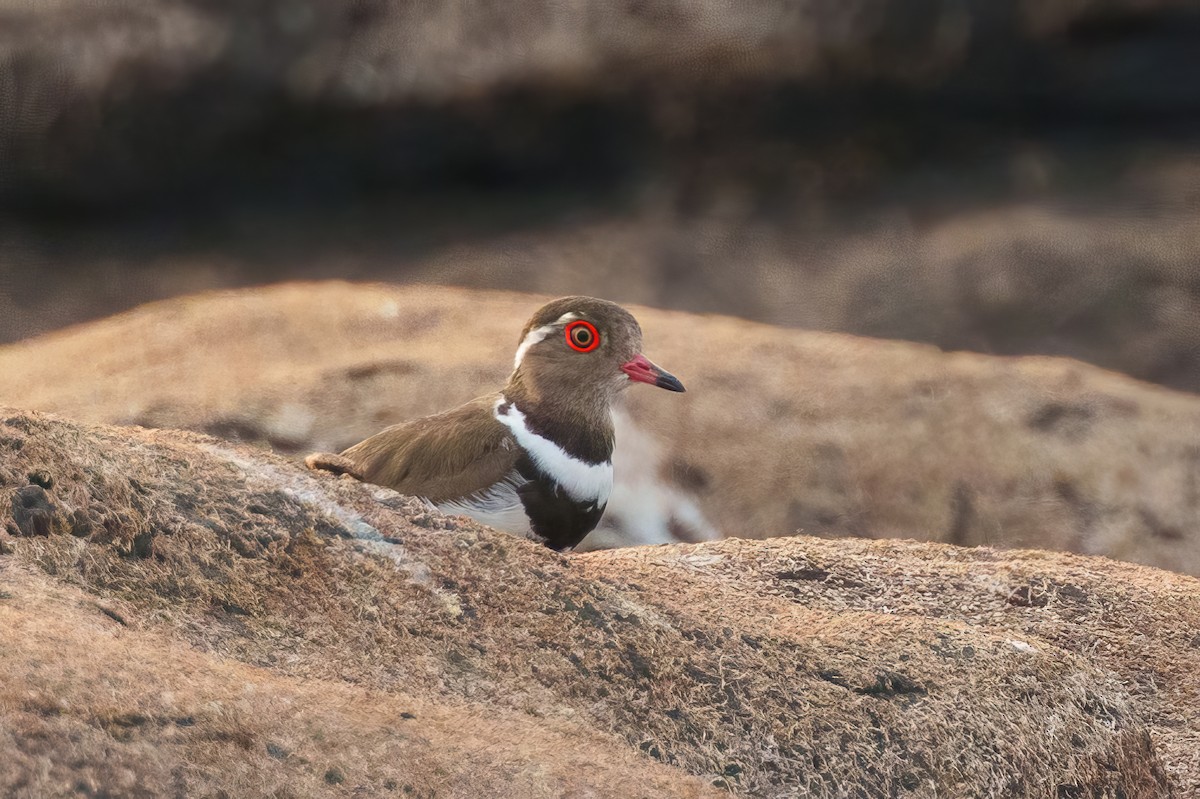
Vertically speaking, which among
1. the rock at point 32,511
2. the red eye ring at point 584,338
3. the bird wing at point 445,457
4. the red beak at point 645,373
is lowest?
the rock at point 32,511

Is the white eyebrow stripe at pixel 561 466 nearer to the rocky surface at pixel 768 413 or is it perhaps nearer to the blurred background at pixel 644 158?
the rocky surface at pixel 768 413

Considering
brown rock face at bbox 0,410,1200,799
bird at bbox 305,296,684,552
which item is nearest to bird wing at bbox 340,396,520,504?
bird at bbox 305,296,684,552

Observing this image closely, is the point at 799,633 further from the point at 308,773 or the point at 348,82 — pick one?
the point at 348,82

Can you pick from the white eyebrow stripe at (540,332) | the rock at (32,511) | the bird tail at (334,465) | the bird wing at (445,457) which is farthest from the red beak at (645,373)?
the rock at (32,511)

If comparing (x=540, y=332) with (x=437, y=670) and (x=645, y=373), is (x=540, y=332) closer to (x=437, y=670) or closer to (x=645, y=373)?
(x=645, y=373)

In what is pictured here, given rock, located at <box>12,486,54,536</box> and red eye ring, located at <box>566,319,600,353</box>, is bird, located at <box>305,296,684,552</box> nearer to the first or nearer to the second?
red eye ring, located at <box>566,319,600,353</box>

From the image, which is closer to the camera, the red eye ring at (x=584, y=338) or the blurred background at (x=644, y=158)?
the red eye ring at (x=584, y=338)

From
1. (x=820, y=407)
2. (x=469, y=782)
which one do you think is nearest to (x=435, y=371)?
(x=820, y=407)
